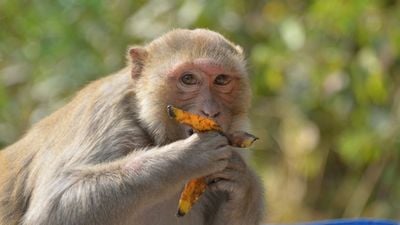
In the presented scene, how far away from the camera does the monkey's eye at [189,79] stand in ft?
18.3

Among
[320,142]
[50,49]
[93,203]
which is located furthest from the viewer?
[320,142]

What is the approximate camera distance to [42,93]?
9.64 meters

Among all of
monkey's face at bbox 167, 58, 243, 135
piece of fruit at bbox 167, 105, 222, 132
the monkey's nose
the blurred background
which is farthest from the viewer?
the blurred background

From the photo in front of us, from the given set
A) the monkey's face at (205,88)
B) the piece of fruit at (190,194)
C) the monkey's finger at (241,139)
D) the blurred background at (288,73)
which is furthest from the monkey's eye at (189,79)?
the blurred background at (288,73)

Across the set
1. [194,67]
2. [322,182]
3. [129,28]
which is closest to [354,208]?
[322,182]

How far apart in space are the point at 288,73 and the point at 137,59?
12.3ft

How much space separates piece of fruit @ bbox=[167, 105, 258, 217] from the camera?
527 cm

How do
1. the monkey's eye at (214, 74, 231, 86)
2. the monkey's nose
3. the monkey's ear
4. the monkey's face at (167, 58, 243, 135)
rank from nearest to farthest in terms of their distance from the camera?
the monkey's nose → the monkey's face at (167, 58, 243, 135) → the monkey's eye at (214, 74, 231, 86) → the monkey's ear

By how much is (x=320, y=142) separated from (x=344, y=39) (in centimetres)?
126

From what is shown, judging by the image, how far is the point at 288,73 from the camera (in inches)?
374

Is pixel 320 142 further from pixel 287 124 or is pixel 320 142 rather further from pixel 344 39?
pixel 344 39

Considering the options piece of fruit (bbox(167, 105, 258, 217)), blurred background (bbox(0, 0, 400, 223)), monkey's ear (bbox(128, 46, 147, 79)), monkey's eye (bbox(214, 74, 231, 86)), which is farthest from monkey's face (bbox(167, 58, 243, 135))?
blurred background (bbox(0, 0, 400, 223))

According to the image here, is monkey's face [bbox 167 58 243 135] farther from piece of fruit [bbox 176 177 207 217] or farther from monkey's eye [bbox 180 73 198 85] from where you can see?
piece of fruit [bbox 176 177 207 217]

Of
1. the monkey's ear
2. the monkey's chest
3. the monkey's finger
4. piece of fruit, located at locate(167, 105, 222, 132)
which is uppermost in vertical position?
the monkey's ear
